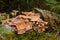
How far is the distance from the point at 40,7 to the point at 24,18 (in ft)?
5.27

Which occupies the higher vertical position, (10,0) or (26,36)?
(10,0)

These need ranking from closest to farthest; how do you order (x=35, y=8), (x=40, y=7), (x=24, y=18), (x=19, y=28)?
(x=19, y=28) < (x=24, y=18) < (x=35, y=8) < (x=40, y=7)

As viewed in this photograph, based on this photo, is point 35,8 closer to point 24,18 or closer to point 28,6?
point 28,6

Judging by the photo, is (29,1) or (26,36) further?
(29,1)

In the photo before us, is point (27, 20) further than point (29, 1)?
No

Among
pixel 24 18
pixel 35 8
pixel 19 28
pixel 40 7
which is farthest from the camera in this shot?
pixel 40 7

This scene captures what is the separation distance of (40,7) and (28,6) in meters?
0.44

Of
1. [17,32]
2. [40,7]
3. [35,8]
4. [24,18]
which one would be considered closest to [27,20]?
[24,18]

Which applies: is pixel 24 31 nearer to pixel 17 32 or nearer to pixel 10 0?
pixel 17 32

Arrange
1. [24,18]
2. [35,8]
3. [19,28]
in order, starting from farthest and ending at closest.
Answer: [35,8]
[24,18]
[19,28]

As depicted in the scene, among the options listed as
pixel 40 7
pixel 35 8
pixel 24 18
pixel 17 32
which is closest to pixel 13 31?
pixel 17 32

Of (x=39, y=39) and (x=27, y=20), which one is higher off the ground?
(x=27, y=20)

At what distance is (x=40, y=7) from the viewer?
566 cm

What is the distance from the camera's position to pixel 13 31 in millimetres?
4055
